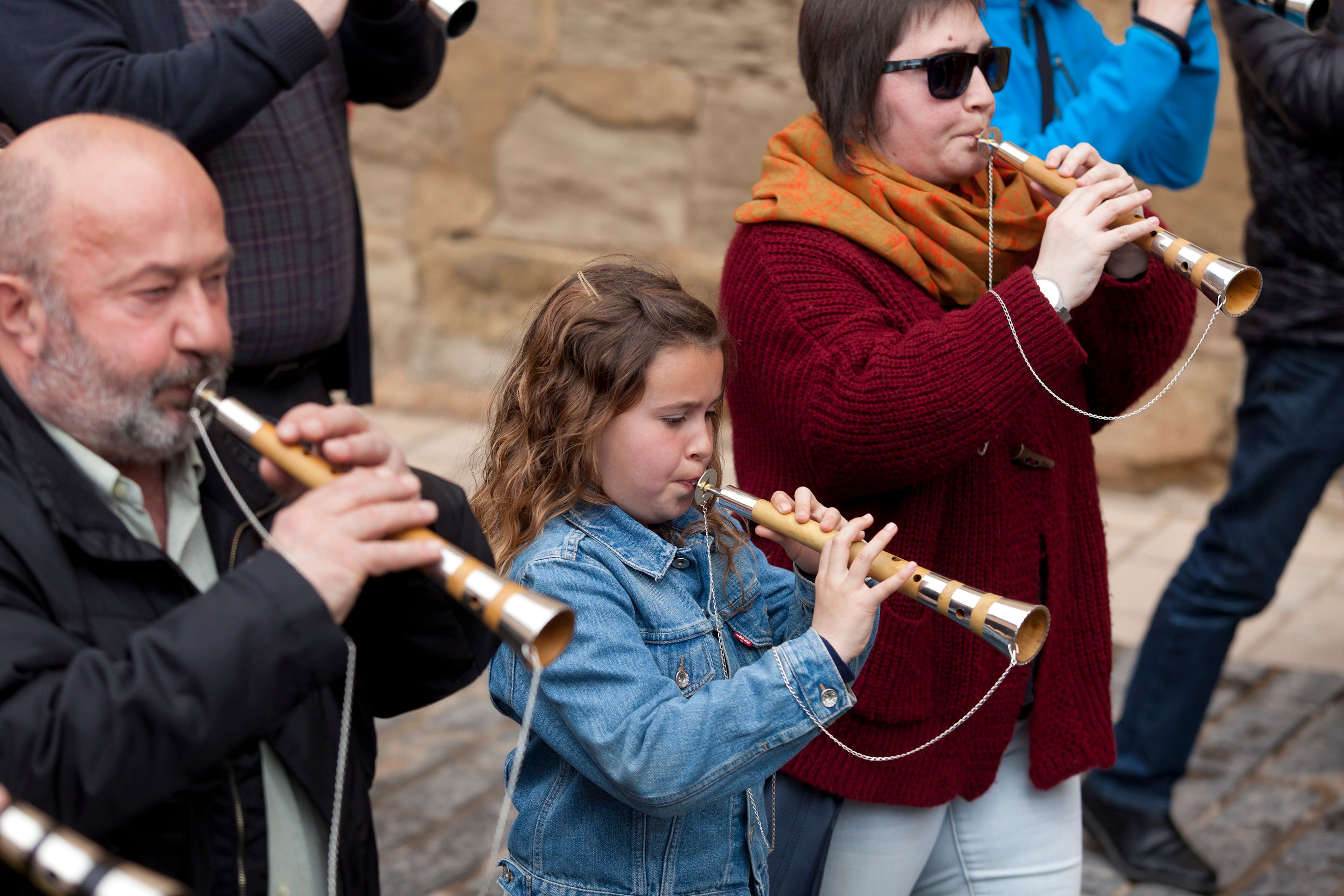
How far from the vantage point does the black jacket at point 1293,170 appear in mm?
3154

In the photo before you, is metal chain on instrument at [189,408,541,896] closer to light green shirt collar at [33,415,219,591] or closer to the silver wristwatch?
light green shirt collar at [33,415,219,591]

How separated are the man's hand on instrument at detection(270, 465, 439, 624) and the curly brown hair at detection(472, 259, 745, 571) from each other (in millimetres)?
520

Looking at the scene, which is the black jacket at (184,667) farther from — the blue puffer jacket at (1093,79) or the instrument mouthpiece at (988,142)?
the blue puffer jacket at (1093,79)

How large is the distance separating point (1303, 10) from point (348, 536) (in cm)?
208

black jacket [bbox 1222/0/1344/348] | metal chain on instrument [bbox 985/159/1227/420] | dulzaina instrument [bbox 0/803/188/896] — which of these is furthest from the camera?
black jacket [bbox 1222/0/1344/348]

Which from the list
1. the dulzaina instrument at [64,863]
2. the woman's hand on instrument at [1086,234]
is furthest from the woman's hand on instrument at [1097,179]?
the dulzaina instrument at [64,863]

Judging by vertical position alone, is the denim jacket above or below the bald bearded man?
below

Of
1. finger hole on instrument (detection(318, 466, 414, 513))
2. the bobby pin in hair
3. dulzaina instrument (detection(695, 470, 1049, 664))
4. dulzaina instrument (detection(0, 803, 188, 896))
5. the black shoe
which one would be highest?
finger hole on instrument (detection(318, 466, 414, 513))

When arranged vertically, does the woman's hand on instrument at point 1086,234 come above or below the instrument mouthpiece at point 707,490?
above

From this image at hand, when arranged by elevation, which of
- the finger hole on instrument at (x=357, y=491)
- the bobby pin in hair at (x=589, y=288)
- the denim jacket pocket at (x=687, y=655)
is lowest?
the denim jacket pocket at (x=687, y=655)

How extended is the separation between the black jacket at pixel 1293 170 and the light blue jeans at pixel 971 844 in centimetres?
144

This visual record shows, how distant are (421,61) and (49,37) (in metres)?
0.76

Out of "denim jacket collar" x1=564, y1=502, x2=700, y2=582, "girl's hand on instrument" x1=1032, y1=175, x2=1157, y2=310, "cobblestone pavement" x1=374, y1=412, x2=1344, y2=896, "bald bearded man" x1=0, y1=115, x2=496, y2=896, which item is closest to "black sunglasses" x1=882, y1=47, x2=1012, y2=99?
"girl's hand on instrument" x1=1032, y1=175, x2=1157, y2=310

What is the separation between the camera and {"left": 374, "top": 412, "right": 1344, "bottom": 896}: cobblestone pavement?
3303 millimetres
